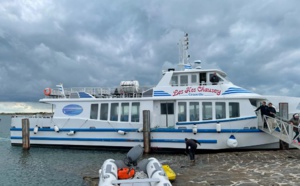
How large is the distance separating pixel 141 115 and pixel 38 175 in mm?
6907

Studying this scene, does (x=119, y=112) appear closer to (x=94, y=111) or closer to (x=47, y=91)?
(x=94, y=111)

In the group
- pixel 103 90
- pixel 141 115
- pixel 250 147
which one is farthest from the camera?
pixel 103 90

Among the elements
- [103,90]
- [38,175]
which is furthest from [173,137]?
[38,175]

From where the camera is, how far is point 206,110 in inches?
654

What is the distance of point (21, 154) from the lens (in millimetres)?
18078

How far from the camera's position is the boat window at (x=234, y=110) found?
16.2m

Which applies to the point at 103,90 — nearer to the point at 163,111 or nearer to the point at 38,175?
the point at 163,111

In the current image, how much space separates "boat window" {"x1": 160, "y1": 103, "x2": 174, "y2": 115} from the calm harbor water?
352 cm

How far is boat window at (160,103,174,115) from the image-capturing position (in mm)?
17575

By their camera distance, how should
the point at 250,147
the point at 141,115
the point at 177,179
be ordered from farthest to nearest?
the point at 141,115
the point at 250,147
the point at 177,179

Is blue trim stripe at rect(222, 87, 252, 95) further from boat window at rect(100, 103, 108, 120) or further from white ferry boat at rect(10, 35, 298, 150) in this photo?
boat window at rect(100, 103, 108, 120)

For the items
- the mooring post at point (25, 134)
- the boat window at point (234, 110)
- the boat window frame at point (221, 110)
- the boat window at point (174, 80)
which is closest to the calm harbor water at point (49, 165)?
the mooring post at point (25, 134)

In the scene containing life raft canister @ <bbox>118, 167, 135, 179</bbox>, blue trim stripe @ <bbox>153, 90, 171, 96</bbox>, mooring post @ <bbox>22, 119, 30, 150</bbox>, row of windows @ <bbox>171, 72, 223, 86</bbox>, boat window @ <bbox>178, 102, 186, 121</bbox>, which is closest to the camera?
life raft canister @ <bbox>118, 167, 135, 179</bbox>

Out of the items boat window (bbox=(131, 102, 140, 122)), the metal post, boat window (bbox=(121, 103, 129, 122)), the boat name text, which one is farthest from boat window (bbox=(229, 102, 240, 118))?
boat window (bbox=(121, 103, 129, 122))
